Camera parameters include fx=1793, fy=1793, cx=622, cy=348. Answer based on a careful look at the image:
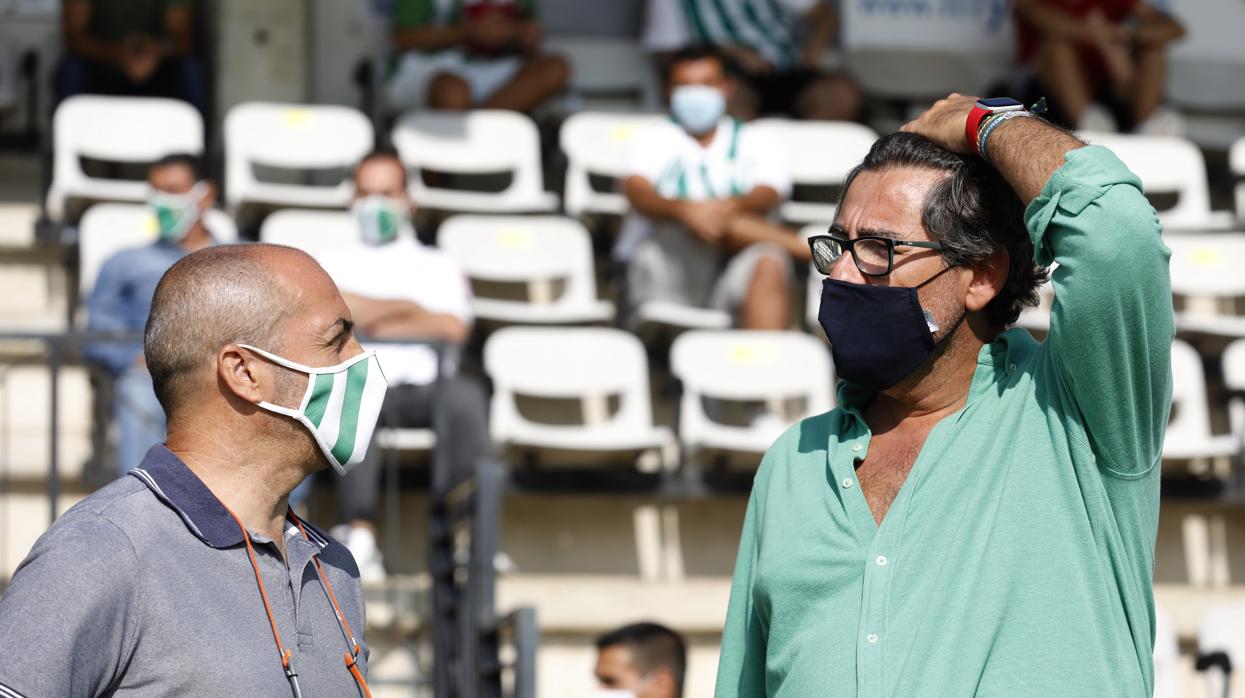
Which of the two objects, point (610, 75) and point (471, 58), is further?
point (610, 75)

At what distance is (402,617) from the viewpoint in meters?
6.61

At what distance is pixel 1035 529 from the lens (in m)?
2.43

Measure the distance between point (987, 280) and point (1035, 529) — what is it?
417 millimetres

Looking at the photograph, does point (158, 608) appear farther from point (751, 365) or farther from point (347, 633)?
point (751, 365)

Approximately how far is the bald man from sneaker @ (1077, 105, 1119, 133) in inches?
292

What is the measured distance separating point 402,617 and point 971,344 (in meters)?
4.27

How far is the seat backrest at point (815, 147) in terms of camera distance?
8820 mm

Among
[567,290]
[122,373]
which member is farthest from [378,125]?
[122,373]

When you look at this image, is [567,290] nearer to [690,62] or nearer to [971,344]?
[690,62]

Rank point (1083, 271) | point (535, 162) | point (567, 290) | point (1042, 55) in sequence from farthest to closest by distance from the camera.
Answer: point (1042, 55) < point (535, 162) < point (567, 290) < point (1083, 271)

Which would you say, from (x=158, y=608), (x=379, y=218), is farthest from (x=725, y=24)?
(x=158, y=608)

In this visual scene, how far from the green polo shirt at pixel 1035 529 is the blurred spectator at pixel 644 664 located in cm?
286

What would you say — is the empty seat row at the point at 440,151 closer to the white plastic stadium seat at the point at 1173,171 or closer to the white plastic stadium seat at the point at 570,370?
the white plastic stadium seat at the point at 1173,171

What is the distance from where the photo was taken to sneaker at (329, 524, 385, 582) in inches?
255
